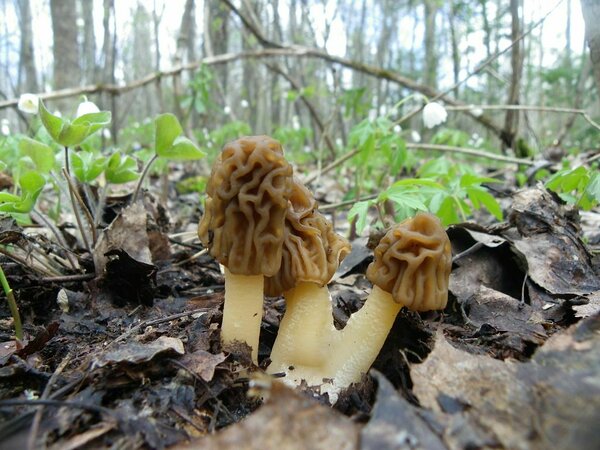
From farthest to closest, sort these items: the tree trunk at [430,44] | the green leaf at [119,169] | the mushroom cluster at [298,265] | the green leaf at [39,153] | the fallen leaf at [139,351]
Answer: the tree trunk at [430,44], the green leaf at [119,169], the green leaf at [39,153], the mushroom cluster at [298,265], the fallen leaf at [139,351]

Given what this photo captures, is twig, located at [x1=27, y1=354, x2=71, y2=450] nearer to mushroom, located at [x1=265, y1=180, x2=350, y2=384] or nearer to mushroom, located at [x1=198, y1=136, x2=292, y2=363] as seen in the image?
mushroom, located at [x1=198, y1=136, x2=292, y2=363]

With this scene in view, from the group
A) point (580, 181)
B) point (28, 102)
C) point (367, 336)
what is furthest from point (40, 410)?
point (580, 181)

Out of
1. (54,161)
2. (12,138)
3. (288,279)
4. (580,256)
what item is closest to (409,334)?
(288,279)

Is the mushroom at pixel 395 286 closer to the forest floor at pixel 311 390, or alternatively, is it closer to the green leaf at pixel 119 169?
the forest floor at pixel 311 390

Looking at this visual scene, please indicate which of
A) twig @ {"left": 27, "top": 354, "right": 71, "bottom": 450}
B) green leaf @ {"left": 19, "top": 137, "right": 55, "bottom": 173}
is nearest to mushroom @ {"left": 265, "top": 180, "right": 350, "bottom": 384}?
twig @ {"left": 27, "top": 354, "right": 71, "bottom": 450}

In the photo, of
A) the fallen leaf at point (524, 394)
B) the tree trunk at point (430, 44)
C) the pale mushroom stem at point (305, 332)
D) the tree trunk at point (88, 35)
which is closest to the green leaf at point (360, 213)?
the pale mushroom stem at point (305, 332)
